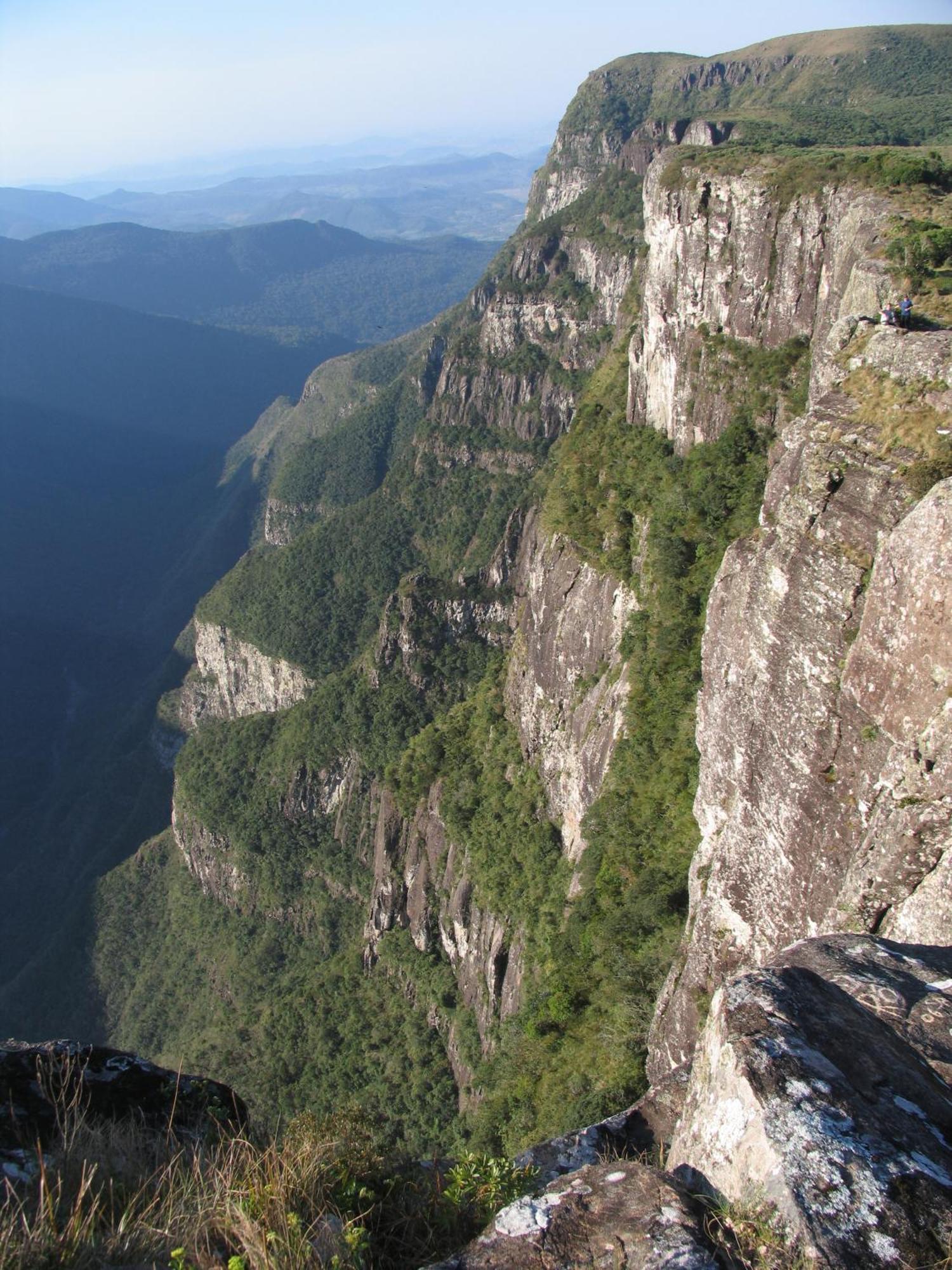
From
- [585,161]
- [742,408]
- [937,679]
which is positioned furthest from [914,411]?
[585,161]

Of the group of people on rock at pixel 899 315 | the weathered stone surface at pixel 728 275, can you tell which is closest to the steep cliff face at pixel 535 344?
the weathered stone surface at pixel 728 275

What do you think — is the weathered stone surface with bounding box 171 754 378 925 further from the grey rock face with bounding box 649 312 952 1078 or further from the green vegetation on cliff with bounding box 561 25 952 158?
the green vegetation on cliff with bounding box 561 25 952 158

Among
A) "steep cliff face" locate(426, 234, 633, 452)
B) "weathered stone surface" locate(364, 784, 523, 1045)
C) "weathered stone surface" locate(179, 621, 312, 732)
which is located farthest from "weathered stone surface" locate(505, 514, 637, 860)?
"steep cliff face" locate(426, 234, 633, 452)

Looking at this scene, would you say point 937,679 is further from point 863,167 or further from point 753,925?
point 863,167

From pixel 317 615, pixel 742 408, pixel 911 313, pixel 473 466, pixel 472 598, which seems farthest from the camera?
pixel 473 466

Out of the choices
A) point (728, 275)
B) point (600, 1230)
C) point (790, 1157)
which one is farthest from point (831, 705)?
point (728, 275)

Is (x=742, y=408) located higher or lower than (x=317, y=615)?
higher
